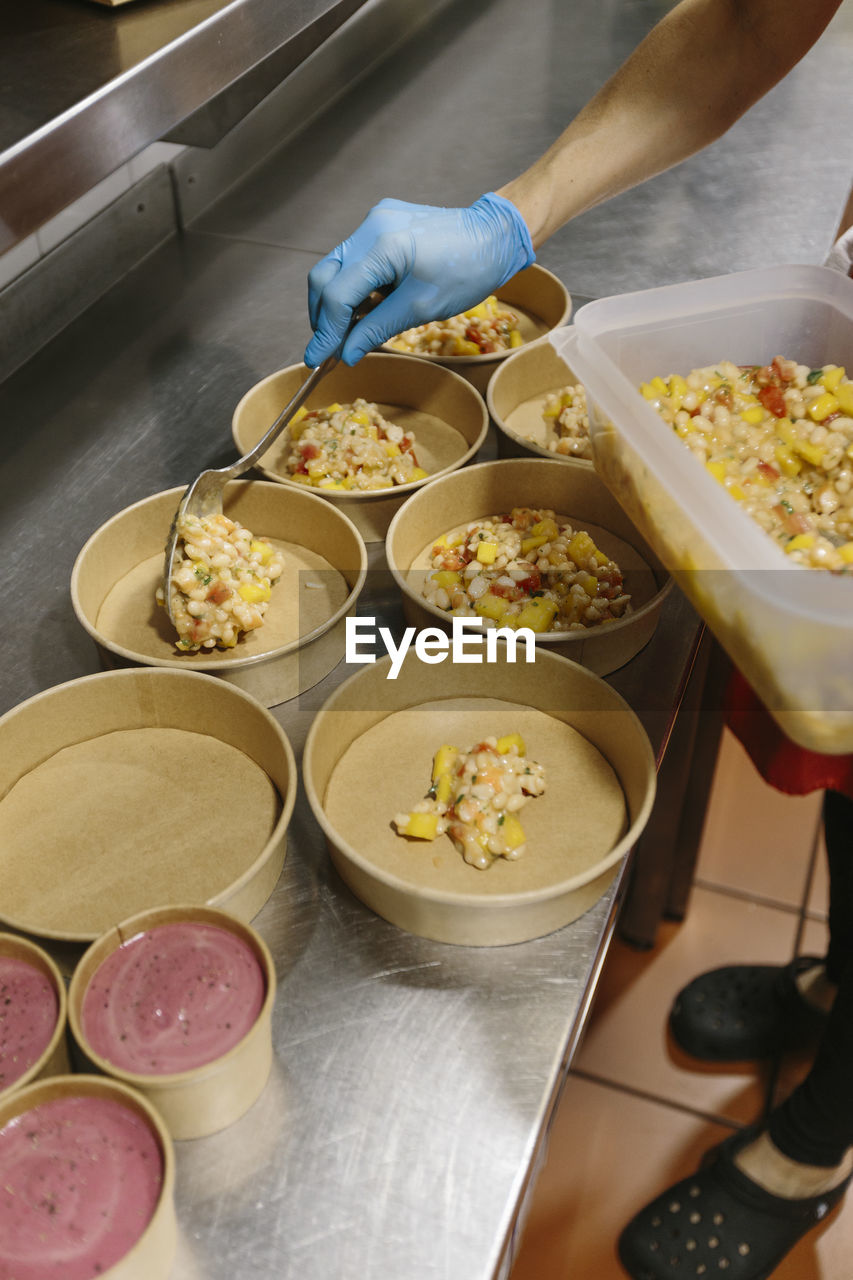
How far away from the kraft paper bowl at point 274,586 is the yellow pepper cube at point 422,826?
0.28 meters

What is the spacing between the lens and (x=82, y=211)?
2.22 meters

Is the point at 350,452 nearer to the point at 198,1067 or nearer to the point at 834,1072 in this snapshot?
the point at 198,1067

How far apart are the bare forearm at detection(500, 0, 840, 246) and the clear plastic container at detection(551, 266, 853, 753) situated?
0.39 meters

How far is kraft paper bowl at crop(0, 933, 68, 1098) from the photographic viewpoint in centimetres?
94

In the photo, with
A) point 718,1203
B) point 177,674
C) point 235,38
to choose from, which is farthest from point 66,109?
point 718,1203

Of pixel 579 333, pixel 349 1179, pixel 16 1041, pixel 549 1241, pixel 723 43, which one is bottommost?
pixel 549 1241

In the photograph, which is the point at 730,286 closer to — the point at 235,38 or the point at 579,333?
the point at 579,333

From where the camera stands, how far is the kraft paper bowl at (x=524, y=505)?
162cm

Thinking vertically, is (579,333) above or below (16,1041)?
above

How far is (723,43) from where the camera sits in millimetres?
1738

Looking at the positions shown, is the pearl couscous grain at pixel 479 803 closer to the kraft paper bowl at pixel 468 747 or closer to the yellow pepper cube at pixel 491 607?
the kraft paper bowl at pixel 468 747

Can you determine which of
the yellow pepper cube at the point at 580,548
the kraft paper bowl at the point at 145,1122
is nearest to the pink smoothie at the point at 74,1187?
the kraft paper bowl at the point at 145,1122

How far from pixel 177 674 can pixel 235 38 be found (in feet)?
2.58

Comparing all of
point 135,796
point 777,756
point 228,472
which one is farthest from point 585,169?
point 135,796
